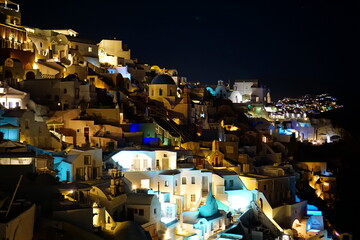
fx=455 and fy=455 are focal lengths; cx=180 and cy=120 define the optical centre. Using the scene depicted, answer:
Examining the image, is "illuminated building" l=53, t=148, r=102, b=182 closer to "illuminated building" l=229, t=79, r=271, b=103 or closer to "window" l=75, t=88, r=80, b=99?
"window" l=75, t=88, r=80, b=99

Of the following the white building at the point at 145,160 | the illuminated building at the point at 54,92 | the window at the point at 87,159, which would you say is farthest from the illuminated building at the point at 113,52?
the window at the point at 87,159

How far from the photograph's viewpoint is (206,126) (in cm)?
4350

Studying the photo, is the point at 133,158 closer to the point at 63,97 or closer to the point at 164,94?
the point at 63,97

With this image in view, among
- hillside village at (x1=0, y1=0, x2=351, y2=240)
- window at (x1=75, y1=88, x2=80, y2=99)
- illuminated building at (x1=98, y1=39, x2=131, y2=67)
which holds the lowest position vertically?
hillside village at (x1=0, y1=0, x2=351, y2=240)

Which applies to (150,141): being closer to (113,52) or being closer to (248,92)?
(113,52)

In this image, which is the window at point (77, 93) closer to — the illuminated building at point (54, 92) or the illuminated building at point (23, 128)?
the illuminated building at point (54, 92)

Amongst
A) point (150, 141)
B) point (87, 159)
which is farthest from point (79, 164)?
point (150, 141)

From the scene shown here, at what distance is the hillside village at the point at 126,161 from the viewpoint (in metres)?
20.4

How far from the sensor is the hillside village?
20.4 meters

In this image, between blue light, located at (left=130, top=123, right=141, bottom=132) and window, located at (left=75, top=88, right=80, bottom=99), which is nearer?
blue light, located at (left=130, top=123, right=141, bottom=132)

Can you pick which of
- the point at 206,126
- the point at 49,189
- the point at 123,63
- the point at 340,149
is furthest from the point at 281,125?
the point at 49,189

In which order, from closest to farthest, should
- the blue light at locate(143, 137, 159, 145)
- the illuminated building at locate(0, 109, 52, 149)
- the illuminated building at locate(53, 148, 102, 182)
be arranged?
the illuminated building at locate(53, 148, 102, 182) → the illuminated building at locate(0, 109, 52, 149) → the blue light at locate(143, 137, 159, 145)

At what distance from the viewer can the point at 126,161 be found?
2791 centimetres

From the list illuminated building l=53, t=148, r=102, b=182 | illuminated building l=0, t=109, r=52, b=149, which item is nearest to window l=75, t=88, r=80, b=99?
illuminated building l=0, t=109, r=52, b=149
